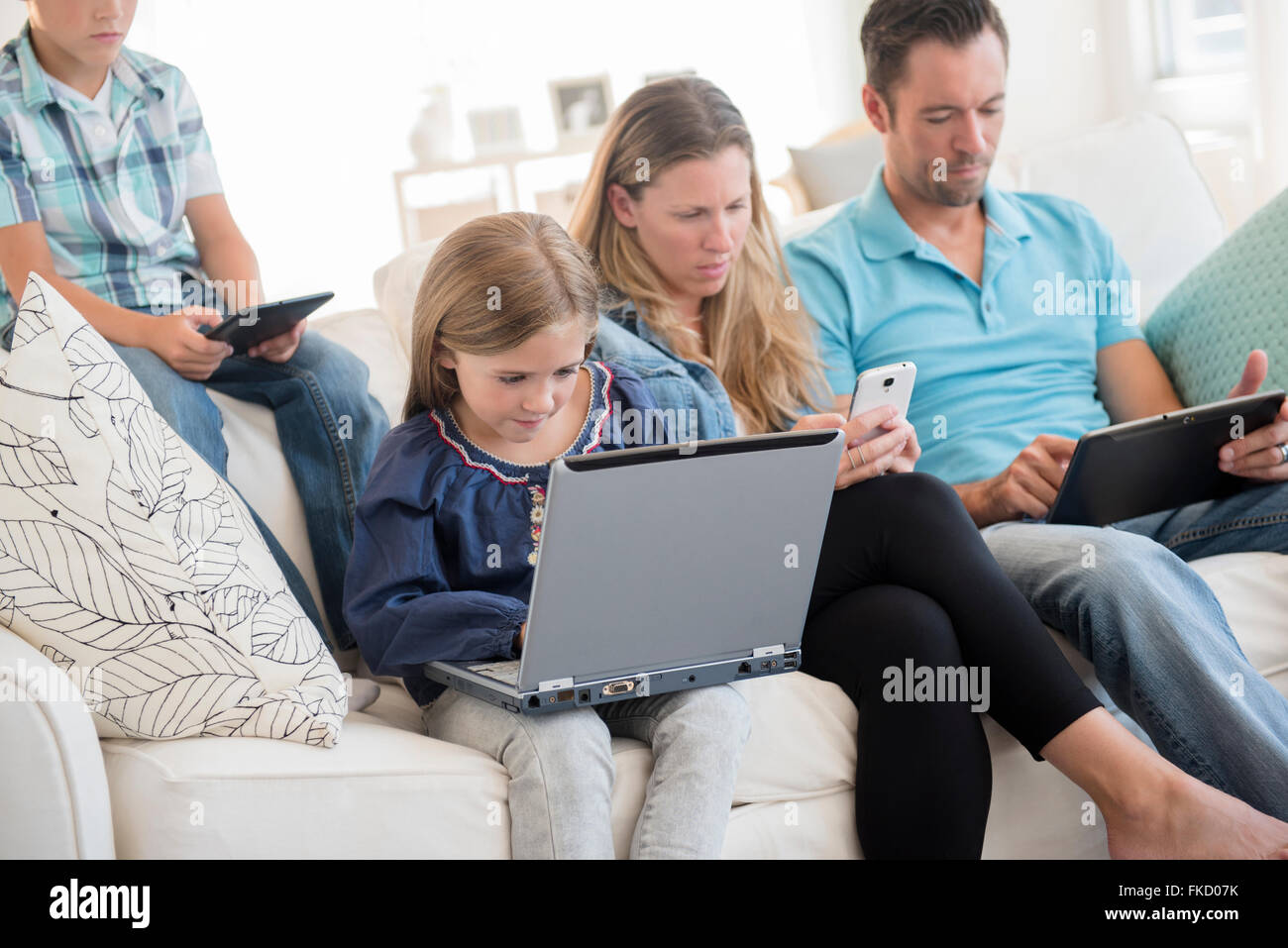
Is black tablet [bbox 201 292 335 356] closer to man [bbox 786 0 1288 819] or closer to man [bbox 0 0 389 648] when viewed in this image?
man [bbox 0 0 389 648]

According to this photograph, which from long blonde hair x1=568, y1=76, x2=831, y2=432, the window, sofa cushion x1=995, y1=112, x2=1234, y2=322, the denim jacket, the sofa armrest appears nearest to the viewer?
the sofa armrest

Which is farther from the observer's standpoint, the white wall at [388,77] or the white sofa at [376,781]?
the white wall at [388,77]

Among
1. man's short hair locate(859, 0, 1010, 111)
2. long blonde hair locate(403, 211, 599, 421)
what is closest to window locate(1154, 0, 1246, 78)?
man's short hair locate(859, 0, 1010, 111)

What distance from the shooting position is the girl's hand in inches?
52.4

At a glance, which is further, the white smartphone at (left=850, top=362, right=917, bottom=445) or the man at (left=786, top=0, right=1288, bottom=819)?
the man at (left=786, top=0, right=1288, bottom=819)

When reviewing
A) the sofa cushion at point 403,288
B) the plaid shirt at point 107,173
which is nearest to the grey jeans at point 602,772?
the sofa cushion at point 403,288

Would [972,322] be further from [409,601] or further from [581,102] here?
[581,102]

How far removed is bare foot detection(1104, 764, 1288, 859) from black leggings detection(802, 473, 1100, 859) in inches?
4.1

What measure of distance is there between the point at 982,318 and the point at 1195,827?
842mm

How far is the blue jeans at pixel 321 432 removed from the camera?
5.13 feet

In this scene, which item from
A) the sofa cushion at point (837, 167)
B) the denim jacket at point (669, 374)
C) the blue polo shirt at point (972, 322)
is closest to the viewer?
the denim jacket at point (669, 374)

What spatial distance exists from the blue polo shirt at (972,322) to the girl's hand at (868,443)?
1.16 feet

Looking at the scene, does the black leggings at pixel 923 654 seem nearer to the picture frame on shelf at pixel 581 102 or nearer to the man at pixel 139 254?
the man at pixel 139 254

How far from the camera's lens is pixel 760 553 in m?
1.13
